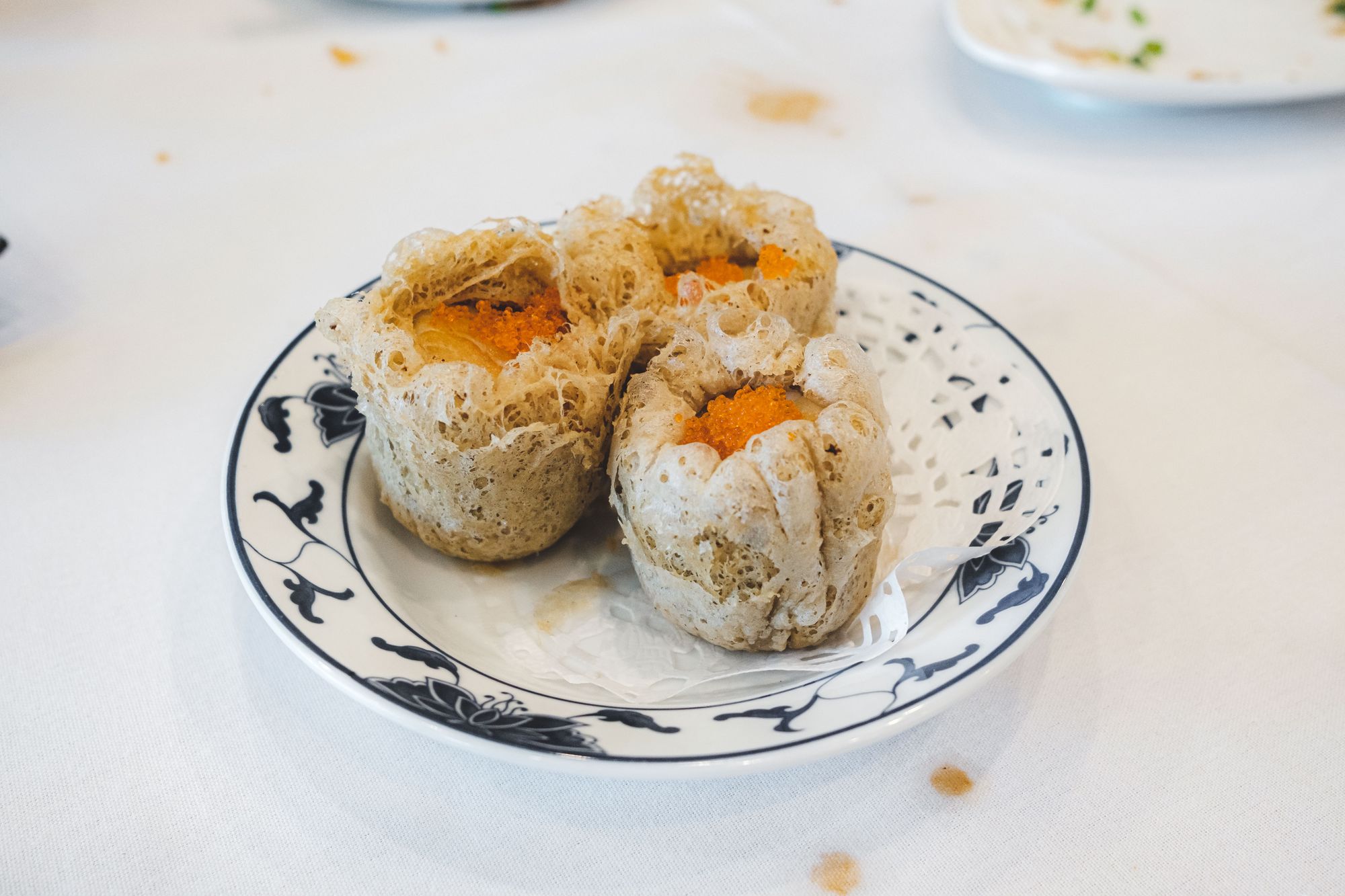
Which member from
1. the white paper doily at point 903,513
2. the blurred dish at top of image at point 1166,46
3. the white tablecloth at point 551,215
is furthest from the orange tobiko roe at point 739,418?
the blurred dish at top of image at point 1166,46

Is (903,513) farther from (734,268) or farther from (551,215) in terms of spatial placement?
(551,215)

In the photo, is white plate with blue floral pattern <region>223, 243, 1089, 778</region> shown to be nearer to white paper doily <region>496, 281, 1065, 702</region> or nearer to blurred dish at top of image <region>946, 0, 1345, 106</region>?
white paper doily <region>496, 281, 1065, 702</region>

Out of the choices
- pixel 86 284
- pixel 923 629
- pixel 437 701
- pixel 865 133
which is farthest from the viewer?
pixel 865 133

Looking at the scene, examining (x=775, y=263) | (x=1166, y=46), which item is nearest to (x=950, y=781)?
(x=775, y=263)

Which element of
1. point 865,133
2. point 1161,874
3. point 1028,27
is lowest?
point 1161,874

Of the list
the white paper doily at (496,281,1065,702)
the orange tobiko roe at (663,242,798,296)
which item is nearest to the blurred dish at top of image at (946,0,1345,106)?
the white paper doily at (496,281,1065,702)

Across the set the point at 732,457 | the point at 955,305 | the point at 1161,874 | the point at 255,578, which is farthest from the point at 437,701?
the point at 955,305

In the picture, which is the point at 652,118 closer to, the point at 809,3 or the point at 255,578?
the point at 809,3
